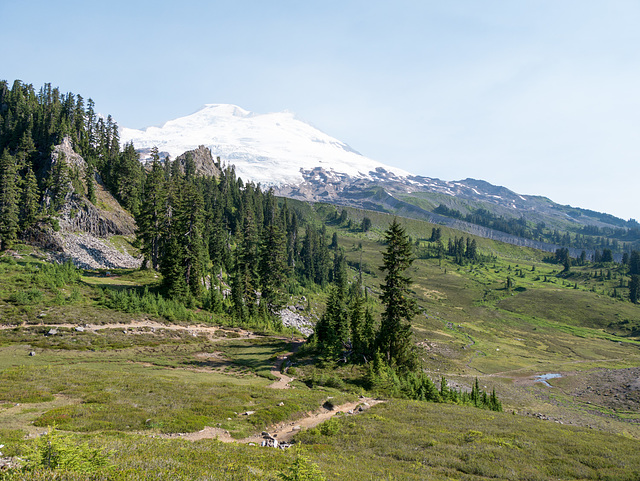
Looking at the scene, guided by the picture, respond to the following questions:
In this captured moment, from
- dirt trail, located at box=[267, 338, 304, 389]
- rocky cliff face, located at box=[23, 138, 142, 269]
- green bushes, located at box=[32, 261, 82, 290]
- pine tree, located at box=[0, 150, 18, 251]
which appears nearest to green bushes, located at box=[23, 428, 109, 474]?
dirt trail, located at box=[267, 338, 304, 389]

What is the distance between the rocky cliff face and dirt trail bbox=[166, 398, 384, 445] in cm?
6902

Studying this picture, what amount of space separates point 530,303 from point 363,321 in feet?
608

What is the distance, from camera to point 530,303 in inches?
7461

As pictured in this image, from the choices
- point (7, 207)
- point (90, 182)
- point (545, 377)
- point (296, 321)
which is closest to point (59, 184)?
point (90, 182)

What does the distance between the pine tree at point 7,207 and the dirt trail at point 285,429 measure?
3084 inches

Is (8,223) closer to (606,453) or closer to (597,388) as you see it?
(606,453)

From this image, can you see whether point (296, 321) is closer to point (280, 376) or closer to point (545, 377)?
point (280, 376)

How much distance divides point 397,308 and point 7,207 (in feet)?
273

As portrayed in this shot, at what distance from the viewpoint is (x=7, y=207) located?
69.9 meters

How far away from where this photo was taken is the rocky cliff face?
3000 inches

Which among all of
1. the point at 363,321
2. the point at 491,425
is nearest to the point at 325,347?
the point at 363,321

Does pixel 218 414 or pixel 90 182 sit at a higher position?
pixel 90 182

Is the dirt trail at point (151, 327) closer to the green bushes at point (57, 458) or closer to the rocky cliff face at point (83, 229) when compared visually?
the rocky cliff face at point (83, 229)

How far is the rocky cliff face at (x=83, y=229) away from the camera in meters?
76.2
